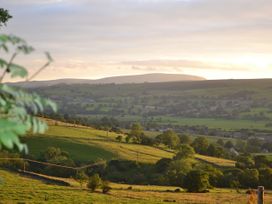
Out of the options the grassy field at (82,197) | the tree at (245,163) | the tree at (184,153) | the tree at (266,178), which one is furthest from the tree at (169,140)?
the grassy field at (82,197)

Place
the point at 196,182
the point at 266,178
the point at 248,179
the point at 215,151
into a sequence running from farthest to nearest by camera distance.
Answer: the point at 215,151
the point at 266,178
the point at 248,179
the point at 196,182

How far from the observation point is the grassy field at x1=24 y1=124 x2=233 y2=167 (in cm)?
8588

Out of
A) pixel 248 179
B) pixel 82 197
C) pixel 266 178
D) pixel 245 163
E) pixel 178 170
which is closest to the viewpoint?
pixel 82 197

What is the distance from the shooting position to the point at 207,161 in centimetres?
9094

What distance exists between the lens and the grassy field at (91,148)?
85875mm

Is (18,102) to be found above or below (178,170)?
above

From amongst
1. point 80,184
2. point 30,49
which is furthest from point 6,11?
point 80,184

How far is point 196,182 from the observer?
2515 inches

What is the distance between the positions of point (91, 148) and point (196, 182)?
30.5 meters

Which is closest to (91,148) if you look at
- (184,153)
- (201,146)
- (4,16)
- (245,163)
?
(184,153)

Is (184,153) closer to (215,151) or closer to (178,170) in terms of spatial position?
(178,170)

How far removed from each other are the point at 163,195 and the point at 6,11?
120 ft

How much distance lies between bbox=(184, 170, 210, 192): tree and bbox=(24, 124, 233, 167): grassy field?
18831 millimetres

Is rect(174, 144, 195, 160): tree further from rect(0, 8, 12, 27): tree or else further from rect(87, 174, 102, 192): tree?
rect(0, 8, 12, 27): tree
